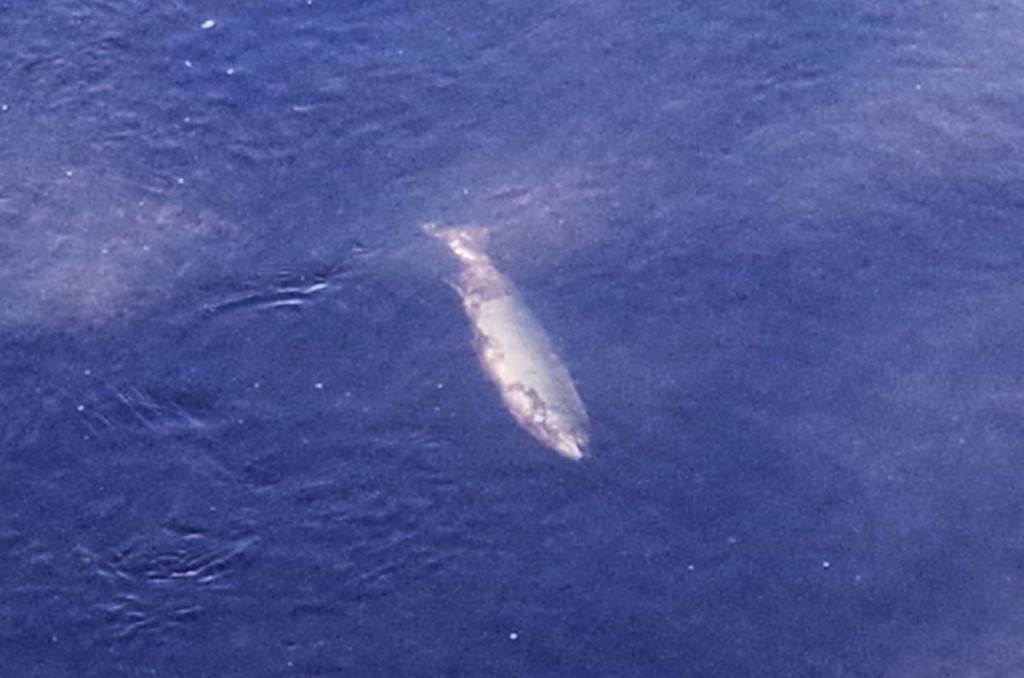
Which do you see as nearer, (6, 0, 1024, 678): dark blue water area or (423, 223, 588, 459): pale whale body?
(6, 0, 1024, 678): dark blue water area


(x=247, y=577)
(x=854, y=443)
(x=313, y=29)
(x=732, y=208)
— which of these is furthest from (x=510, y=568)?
(x=313, y=29)

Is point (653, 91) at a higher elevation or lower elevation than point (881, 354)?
higher

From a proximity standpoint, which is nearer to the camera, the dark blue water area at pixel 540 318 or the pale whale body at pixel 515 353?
the dark blue water area at pixel 540 318

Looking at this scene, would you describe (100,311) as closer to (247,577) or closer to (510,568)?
(247,577)

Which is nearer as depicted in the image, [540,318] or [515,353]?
[515,353]
